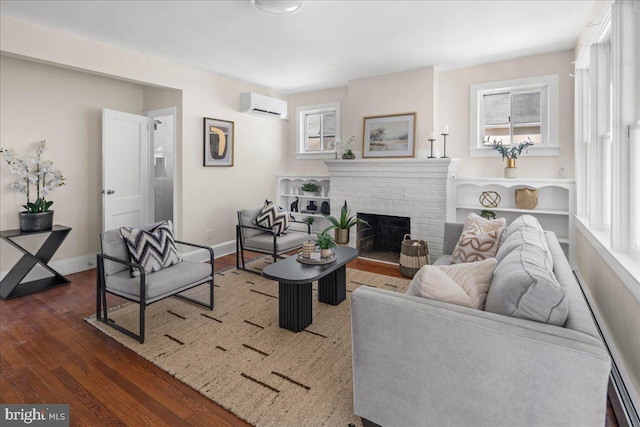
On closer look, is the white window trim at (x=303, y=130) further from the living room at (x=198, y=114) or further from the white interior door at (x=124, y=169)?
the white interior door at (x=124, y=169)

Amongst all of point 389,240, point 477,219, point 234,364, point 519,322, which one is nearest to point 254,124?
point 389,240

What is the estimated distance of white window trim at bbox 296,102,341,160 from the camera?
221 inches

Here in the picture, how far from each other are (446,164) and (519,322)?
3.27 m

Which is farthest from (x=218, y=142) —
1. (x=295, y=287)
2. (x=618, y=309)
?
(x=618, y=309)

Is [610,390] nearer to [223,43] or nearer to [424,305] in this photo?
[424,305]

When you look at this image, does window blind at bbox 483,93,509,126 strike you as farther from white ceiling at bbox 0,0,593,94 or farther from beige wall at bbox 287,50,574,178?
white ceiling at bbox 0,0,593,94

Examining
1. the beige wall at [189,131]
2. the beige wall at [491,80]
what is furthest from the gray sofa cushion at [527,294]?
the beige wall at [189,131]

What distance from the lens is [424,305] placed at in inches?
57.1

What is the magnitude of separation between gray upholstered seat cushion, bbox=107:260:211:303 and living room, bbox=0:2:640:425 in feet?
1.29

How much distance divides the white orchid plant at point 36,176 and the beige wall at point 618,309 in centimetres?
499

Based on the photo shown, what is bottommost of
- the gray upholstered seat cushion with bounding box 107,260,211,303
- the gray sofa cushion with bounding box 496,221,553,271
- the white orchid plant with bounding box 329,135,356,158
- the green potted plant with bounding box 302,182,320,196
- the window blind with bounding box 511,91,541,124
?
the gray upholstered seat cushion with bounding box 107,260,211,303

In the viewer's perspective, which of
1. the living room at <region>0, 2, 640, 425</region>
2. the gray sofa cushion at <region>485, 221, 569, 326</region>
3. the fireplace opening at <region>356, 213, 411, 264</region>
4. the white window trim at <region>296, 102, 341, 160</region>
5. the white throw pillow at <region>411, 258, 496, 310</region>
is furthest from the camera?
the white window trim at <region>296, 102, 341, 160</region>

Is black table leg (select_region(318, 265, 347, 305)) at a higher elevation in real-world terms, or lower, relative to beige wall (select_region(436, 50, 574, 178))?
lower

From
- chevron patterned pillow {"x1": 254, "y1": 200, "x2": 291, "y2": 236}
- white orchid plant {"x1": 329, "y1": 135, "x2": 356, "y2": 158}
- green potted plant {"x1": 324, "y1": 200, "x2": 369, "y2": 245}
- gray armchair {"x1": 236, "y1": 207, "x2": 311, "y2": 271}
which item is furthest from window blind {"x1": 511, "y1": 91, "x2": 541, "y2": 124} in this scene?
chevron patterned pillow {"x1": 254, "y1": 200, "x2": 291, "y2": 236}
